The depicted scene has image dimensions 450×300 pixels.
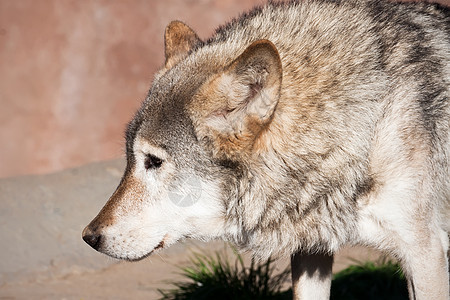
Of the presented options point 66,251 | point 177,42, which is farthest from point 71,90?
point 177,42

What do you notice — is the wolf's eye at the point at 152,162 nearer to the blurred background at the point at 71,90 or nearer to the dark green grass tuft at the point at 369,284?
the dark green grass tuft at the point at 369,284

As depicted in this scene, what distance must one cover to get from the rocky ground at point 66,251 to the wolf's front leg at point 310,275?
5.45ft

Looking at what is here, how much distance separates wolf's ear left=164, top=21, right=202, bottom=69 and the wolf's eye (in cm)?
69

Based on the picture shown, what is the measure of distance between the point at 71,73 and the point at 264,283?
381 centimetres

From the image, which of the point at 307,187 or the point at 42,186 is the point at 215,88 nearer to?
the point at 307,187

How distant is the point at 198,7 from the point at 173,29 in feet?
13.4

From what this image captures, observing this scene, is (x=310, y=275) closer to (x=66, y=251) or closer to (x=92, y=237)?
(x=92, y=237)

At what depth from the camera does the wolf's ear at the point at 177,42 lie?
406cm

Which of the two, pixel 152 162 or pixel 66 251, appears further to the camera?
pixel 66 251

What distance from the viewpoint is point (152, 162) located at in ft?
11.7

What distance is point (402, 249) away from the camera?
11.5 ft

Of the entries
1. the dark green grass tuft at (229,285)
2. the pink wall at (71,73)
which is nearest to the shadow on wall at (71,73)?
the pink wall at (71,73)

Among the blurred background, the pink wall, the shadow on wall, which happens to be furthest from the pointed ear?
the shadow on wall

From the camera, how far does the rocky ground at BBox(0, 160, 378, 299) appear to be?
601 centimetres
